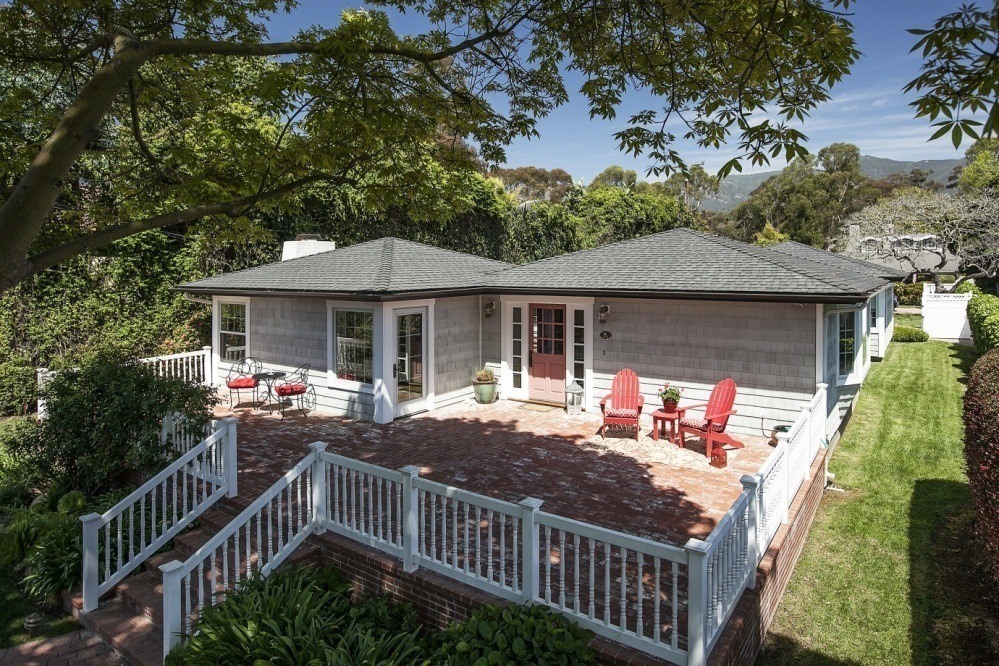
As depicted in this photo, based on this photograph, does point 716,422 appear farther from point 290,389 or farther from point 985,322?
point 985,322

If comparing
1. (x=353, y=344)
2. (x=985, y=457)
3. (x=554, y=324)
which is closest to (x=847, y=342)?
(x=554, y=324)

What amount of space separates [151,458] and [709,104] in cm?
759

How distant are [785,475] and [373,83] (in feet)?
20.0

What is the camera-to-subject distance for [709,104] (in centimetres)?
514

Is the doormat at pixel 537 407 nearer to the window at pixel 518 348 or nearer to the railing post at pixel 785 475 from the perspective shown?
the window at pixel 518 348

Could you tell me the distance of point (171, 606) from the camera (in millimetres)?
4723

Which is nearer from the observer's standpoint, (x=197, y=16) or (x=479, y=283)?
(x=197, y=16)

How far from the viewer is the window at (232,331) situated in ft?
43.0

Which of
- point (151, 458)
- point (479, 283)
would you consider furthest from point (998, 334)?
point (151, 458)

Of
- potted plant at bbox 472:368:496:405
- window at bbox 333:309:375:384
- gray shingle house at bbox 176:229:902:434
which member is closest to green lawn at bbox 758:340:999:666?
gray shingle house at bbox 176:229:902:434

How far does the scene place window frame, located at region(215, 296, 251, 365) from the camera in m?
12.9

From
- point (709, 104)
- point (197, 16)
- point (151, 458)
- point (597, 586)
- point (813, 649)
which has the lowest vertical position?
point (813, 649)

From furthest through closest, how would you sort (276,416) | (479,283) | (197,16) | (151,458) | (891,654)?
(479,283) → (276,416) → (151,458) → (197,16) → (891,654)

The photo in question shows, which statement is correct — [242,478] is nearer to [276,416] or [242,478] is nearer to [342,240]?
[276,416]
